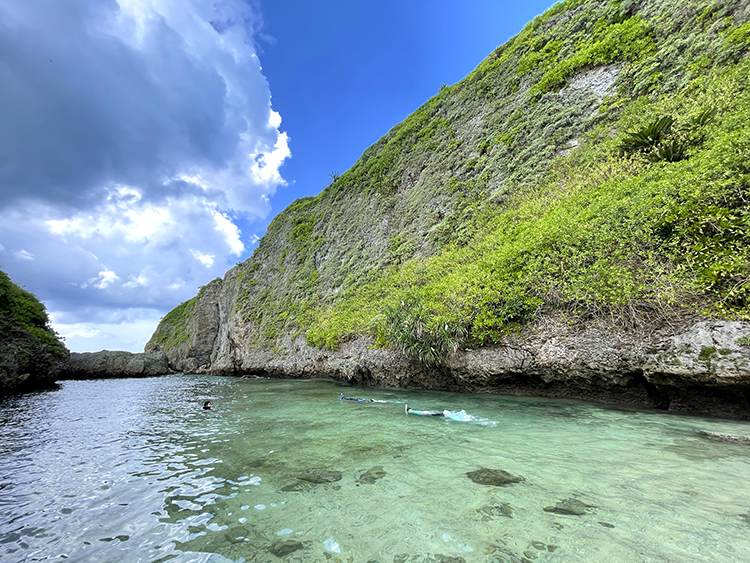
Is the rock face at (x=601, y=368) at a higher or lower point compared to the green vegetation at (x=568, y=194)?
lower

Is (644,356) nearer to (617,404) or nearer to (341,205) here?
(617,404)

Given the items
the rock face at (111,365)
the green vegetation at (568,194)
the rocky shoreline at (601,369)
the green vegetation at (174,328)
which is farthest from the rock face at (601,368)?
the green vegetation at (174,328)

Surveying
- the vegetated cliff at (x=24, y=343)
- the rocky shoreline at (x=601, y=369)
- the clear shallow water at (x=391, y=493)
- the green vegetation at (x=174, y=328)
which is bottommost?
the clear shallow water at (x=391, y=493)

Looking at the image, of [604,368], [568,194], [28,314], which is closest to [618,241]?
[604,368]

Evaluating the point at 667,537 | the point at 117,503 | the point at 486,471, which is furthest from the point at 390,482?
the point at 117,503

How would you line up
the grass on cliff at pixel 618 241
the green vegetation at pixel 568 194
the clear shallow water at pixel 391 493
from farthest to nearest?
the green vegetation at pixel 568 194 → the grass on cliff at pixel 618 241 → the clear shallow water at pixel 391 493

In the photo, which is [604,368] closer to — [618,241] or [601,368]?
[601,368]

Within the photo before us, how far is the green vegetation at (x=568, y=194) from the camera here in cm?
666

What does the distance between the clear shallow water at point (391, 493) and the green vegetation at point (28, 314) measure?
52.1 ft

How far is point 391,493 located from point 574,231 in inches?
334

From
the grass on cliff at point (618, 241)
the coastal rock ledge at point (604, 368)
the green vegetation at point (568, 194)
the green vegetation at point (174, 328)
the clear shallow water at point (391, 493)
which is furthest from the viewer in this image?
the green vegetation at point (174, 328)

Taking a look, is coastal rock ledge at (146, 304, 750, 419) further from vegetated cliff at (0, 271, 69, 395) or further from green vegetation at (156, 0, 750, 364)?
vegetated cliff at (0, 271, 69, 395)

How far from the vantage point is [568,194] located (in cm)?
1104

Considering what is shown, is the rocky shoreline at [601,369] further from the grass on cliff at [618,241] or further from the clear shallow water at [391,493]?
the clear shallow water at [391,493]
